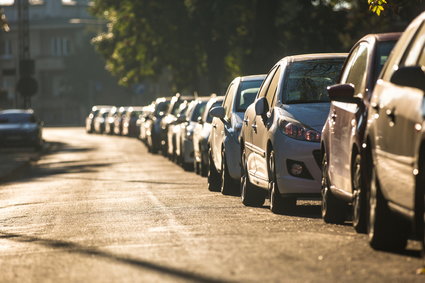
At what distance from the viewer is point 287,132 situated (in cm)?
1386

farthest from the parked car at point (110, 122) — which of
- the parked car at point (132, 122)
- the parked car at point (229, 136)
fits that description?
the parked car at point (229, 136)

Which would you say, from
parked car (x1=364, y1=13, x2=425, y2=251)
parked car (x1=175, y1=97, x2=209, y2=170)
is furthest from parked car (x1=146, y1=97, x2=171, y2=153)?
parked car (x1=364, y1=13, x2=425, y2=251)

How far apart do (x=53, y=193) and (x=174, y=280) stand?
13.4m

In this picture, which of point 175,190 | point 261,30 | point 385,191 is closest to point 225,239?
point 385,191

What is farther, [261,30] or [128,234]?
[261,30]

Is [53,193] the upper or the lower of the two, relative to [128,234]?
lower

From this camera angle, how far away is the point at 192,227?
1227 cm

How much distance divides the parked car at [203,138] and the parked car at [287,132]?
7.25 metres

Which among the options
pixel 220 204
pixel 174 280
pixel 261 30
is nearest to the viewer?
pixel 174 280

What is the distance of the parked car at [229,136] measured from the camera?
17.9 m

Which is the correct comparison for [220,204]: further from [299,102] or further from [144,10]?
[144,10]

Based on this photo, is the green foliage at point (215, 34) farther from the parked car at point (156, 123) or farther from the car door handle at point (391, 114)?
the car door handle at point (391, 114)

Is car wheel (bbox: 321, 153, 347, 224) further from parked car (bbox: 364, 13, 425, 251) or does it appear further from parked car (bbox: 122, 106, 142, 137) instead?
parked car (bbox: 122, 106, 142, 137)

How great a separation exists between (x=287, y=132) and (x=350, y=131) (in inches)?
110
